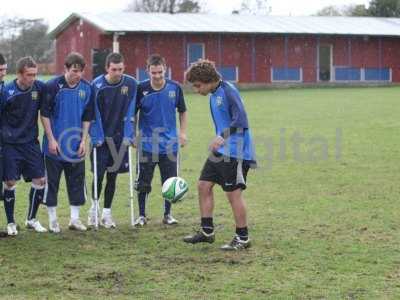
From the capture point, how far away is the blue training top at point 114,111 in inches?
320

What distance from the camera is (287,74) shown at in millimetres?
48125

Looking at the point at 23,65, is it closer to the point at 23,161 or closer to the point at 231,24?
the point at 23,161

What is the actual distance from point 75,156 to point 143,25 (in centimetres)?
3781

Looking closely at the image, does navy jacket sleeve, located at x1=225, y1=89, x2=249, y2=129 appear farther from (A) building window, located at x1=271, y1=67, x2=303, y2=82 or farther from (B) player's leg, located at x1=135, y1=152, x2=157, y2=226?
(A) building window, located at x1=271, y1=67, x2=303, y2=82

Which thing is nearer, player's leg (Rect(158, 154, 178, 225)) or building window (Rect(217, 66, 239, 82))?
player's leg (Rect(158, 154, 178, 225))

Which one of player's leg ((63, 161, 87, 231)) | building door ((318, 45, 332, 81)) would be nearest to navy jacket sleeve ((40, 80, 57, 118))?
player's leg ((63, 161, 87, 231))

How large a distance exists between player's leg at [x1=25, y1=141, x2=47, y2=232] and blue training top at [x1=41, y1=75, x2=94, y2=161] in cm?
20

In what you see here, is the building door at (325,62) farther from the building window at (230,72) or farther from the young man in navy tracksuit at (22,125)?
the young man in navy tracksuit at (22,125)

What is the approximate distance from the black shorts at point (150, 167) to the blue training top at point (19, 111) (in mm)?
1383

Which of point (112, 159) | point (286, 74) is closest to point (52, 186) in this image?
point (112, 159)

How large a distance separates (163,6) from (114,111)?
75.8 m

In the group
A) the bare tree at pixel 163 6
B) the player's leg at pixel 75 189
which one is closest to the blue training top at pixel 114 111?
the player's leg at pixel 75 189

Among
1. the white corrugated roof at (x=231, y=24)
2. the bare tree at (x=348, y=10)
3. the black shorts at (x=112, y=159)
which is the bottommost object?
the black shorts at (x=112, y=159)

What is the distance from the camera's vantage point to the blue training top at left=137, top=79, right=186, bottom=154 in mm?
8344
